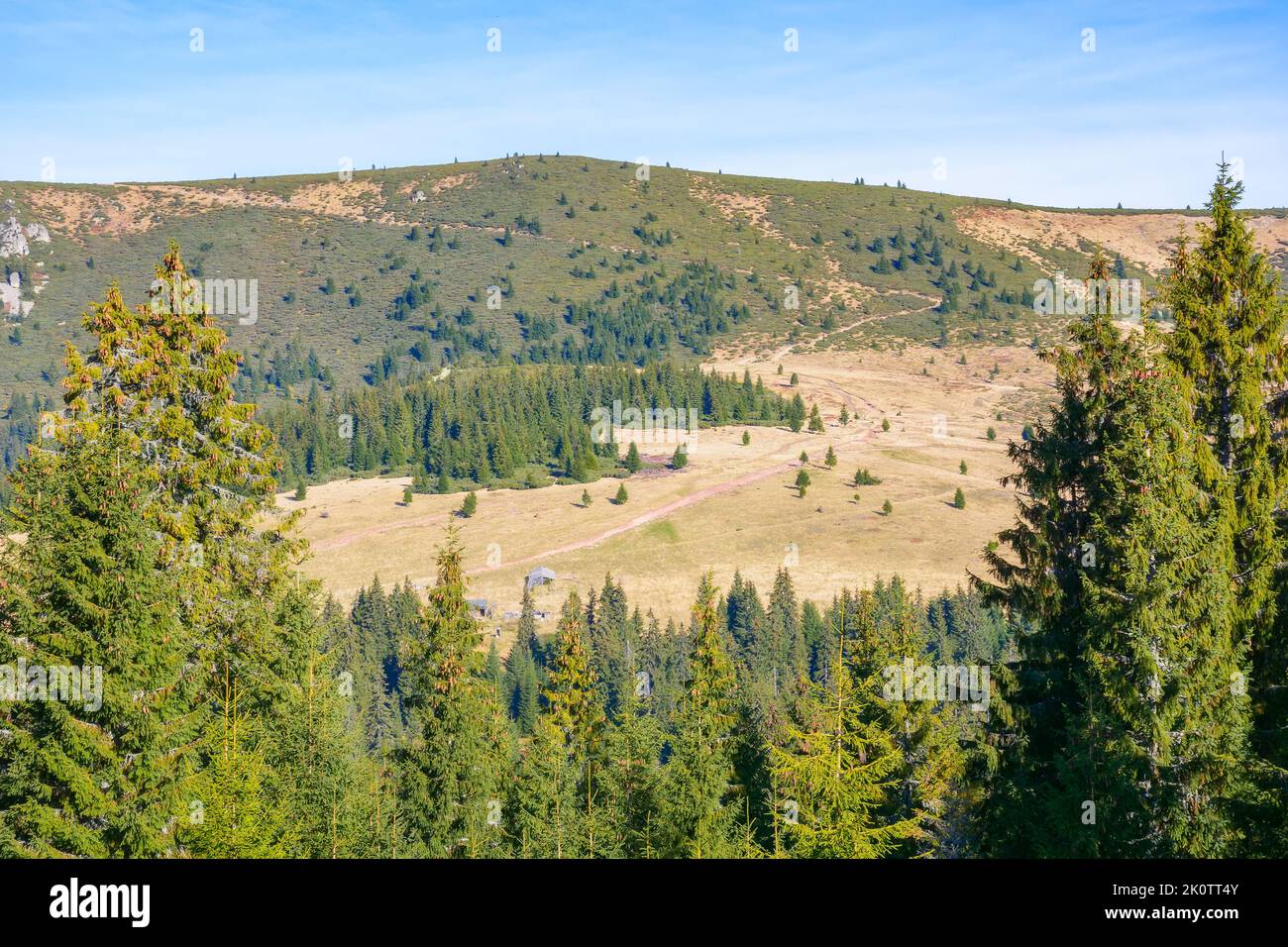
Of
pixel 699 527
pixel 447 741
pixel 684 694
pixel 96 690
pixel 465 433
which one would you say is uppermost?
pixel 96 690

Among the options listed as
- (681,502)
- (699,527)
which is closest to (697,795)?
(699,527)

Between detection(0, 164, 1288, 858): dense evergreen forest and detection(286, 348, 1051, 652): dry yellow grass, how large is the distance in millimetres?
84841

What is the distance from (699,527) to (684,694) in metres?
104

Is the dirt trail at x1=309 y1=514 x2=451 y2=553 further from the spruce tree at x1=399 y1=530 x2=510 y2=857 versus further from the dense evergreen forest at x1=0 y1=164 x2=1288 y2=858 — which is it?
the dense evergreen forest at x1=0 y1=164 x2=1288 y2=858

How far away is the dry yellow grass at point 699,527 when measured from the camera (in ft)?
416

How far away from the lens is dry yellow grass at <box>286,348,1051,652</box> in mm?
126938

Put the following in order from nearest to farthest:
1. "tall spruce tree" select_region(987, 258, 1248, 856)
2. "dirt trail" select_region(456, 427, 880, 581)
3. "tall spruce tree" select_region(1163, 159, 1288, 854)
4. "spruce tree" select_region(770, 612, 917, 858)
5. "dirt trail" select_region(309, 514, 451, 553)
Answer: "tall spruce tree" select_region(987, 258, 1248, 856)
"spruce tree" select_region(770, 612, 917, 858)
"tall spruce tree" select_region(1163, 159, 1288, 854)
"dirt trail" select_region(456, 427, 880, 581)
"dirt trail" select_region(309, 514, 451, 553)

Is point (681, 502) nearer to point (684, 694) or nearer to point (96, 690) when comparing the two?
point (684, 694)

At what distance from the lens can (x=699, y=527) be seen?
142 m

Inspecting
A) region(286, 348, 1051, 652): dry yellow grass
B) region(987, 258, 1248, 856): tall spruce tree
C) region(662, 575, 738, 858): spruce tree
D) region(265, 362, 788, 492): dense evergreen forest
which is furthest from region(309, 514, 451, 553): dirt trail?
region(987, 258, 1248, 856): tall spruce tree

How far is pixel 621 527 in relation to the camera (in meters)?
142
